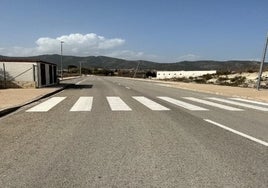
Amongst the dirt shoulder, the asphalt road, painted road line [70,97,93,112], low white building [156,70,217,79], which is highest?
the asphalt road

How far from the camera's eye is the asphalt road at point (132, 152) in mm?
5043

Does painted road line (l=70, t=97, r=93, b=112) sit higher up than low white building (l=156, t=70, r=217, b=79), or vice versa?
painted road line (l=70, t=97, r=93, b=112)

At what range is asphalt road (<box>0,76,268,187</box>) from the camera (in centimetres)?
504

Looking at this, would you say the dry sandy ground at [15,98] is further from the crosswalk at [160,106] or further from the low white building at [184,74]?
the low white building at [184,74]

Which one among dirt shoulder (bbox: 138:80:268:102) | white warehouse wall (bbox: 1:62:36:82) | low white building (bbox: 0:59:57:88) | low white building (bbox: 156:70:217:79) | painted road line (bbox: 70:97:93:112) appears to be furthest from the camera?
low white building (bbox: 156:70:217:79)

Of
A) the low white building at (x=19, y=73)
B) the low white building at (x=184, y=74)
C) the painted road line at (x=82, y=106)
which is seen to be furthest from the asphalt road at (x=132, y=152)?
the low white building at (x=184, y=74)

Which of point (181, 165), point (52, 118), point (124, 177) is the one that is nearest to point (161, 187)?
point (124, 177)

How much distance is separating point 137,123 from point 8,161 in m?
4.70

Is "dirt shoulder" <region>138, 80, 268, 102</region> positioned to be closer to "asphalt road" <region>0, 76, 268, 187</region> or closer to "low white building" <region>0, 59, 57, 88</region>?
"asphalt road" <region>0, 76, 268, 187</region>

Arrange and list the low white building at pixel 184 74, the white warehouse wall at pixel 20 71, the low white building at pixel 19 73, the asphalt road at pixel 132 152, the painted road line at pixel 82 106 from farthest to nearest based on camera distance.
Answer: the low white building at pixel 184 74 → the white warehouse wall at pixel 20 71 → the low white building at pixel 19 73 → the painted road line at pixel 82 106 → the asphalt road at pixel 132 152

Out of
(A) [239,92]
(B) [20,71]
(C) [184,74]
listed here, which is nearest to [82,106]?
(A) [239,92]

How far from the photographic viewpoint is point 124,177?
16.8ft

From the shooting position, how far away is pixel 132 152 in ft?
21.8

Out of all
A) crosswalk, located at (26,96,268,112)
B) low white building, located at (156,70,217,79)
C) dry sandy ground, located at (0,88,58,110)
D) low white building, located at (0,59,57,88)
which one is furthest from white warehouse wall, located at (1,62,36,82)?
low white building, located at (156,70,217,79)
